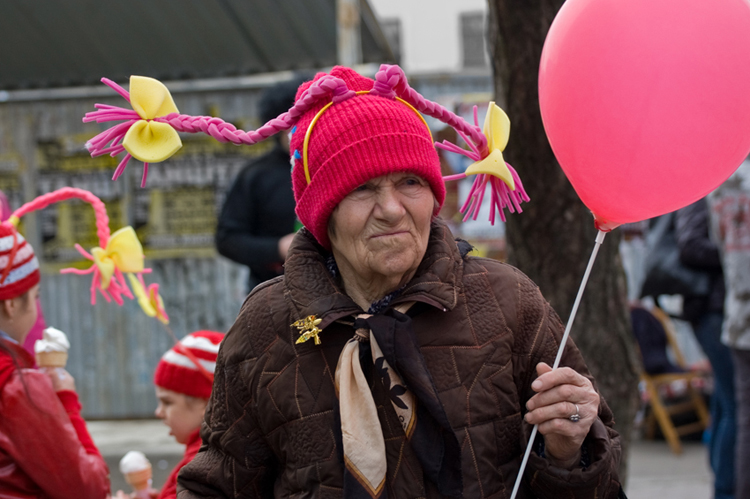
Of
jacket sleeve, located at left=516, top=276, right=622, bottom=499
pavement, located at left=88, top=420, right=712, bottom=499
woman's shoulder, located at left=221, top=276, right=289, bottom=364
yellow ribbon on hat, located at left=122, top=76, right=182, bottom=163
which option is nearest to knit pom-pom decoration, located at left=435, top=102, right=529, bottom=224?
jacket sleeve, located at left=516, top=276, right=622, bottom=499

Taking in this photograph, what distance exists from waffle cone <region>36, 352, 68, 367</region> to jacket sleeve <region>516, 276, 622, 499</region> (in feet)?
5.06

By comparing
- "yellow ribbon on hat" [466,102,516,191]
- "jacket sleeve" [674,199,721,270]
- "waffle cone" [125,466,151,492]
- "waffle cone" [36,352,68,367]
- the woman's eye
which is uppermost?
"yellow ribbon on hat" [466,102,516,191]

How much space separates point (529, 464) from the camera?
1.69m

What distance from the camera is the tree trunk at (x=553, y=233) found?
2.97 metres

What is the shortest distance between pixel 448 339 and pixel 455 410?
0.48 ft

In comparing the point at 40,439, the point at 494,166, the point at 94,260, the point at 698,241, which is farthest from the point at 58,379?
the point at 698,241

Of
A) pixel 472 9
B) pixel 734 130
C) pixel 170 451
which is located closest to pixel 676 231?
pixel 734 130

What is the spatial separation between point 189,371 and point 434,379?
1375 mm

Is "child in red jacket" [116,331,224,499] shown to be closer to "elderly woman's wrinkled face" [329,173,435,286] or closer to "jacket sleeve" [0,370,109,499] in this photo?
"jacket sleeve" [0,370,109,499]

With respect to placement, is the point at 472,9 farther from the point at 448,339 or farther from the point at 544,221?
the point at 448,339

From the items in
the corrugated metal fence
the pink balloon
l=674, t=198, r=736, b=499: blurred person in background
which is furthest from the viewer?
the corrugated metal fence

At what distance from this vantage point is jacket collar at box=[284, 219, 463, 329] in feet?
5.51

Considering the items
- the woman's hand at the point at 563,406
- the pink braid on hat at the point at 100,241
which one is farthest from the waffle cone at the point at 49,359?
the woman's hand at the point at 563,406

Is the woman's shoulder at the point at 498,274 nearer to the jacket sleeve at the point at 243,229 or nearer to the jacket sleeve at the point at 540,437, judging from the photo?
the jacket sleeve at the point at 540,437
